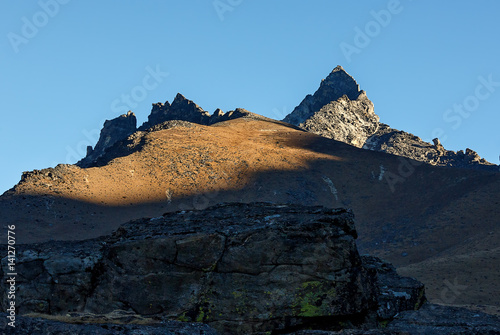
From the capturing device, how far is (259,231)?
1232 centimetres

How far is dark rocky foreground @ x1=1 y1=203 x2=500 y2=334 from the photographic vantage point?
11609mm

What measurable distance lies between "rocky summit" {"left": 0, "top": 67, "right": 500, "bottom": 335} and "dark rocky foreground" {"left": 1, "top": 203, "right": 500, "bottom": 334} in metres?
0.03

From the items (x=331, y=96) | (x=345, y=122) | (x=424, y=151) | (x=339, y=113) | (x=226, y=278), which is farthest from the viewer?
(x=331, y=96)

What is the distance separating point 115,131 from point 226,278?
132m

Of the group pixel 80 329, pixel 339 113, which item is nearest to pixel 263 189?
pixel 339 113

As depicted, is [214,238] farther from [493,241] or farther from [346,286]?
[493,241]

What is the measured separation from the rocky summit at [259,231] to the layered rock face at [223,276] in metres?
0.03

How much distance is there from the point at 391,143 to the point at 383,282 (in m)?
112

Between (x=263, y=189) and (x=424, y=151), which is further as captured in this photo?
(x=424, y=151)

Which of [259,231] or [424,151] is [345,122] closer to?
[424,151]

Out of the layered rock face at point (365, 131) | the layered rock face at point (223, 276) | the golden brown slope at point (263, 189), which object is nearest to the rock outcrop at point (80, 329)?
the layered rock face at point (223, 276)

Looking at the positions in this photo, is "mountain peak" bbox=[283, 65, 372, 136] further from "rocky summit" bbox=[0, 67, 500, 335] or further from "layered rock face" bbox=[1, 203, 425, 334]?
"layered rock face" bbox=[1, 203, 425, 334]

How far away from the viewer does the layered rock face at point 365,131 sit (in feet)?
391

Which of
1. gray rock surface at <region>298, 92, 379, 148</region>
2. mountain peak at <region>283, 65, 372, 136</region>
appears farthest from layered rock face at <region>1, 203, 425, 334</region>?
mountain peak at <region>283, 65, 372, 136</region>
